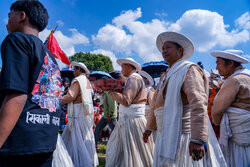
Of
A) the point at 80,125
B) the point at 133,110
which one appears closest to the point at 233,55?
the point at 133,110

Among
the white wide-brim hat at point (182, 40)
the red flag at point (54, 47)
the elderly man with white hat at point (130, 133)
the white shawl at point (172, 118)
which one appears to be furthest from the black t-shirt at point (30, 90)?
the red flag at point (54, 47)

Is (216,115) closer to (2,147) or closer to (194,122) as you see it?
(194,122)

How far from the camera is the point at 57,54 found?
5578mm

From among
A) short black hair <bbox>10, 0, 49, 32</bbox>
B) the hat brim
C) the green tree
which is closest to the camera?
short black hair <bbox>10, 0, 49, 32</bbox>

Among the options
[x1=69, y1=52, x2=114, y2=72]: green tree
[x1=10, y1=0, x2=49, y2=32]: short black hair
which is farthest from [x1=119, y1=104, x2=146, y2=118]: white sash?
[x1=69, y1=52, x2=114, y2=72]: green tree

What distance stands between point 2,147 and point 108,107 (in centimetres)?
533

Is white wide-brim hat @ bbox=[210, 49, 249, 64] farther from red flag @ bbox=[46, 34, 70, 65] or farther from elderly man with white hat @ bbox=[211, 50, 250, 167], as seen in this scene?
red flag @ bbox=[46, 34, 70, 65]

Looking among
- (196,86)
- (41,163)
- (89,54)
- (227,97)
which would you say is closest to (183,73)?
(196,86)

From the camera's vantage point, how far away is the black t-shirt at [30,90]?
108 cm

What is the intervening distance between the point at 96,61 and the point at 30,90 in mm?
48532

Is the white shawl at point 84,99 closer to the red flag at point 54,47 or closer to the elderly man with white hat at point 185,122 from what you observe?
the red flag at point 54,47

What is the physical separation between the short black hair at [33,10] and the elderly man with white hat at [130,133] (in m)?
2.27

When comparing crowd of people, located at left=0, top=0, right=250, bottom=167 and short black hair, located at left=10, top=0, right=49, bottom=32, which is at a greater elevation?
short black hair, located at left=10, top=0, right=49, bottom=32

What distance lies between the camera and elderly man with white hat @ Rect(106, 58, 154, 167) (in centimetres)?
354
